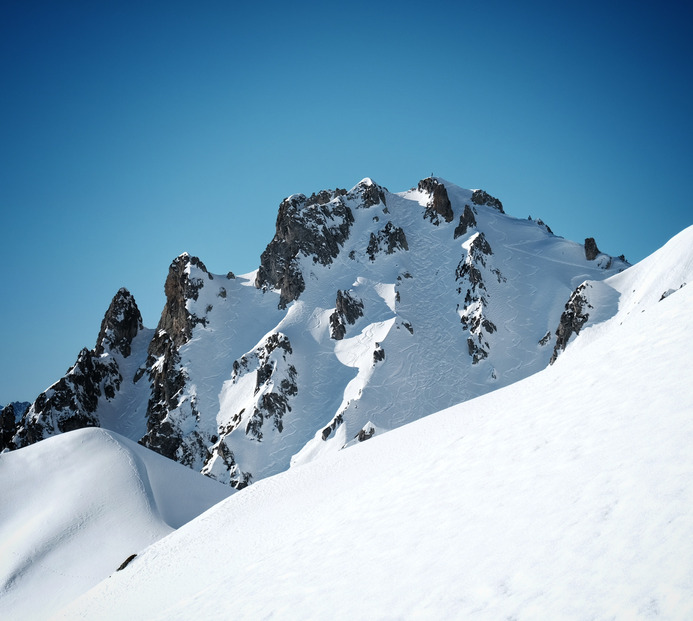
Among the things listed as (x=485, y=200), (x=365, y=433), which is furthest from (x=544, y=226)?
(x=365, y=433)

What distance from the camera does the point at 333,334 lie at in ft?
288

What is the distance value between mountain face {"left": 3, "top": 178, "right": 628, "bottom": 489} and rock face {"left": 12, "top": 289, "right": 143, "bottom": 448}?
260 mm

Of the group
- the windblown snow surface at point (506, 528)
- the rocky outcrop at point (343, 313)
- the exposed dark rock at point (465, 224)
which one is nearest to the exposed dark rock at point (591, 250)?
the exposed dark rock at point (465, 224)

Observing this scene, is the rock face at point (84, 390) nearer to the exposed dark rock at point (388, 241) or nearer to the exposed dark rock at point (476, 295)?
the exposed dark rock at point (388, 241)

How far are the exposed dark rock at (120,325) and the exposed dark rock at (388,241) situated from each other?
54475 mm

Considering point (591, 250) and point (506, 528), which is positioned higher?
point (591, 250)

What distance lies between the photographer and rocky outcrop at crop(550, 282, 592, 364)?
69938mm

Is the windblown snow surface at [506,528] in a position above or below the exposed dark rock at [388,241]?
below

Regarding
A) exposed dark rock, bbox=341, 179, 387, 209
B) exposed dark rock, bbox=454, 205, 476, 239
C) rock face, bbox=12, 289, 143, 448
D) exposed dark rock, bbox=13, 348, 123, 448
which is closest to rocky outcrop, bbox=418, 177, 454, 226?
exposed dark rock, bbox=454, 205, 476, 239

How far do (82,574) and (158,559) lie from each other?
1226cm

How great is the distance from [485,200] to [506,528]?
4505 inches

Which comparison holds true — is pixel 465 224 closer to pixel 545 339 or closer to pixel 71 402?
pixel 545 339

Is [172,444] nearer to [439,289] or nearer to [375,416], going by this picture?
[375,416]

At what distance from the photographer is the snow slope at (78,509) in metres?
25.7
